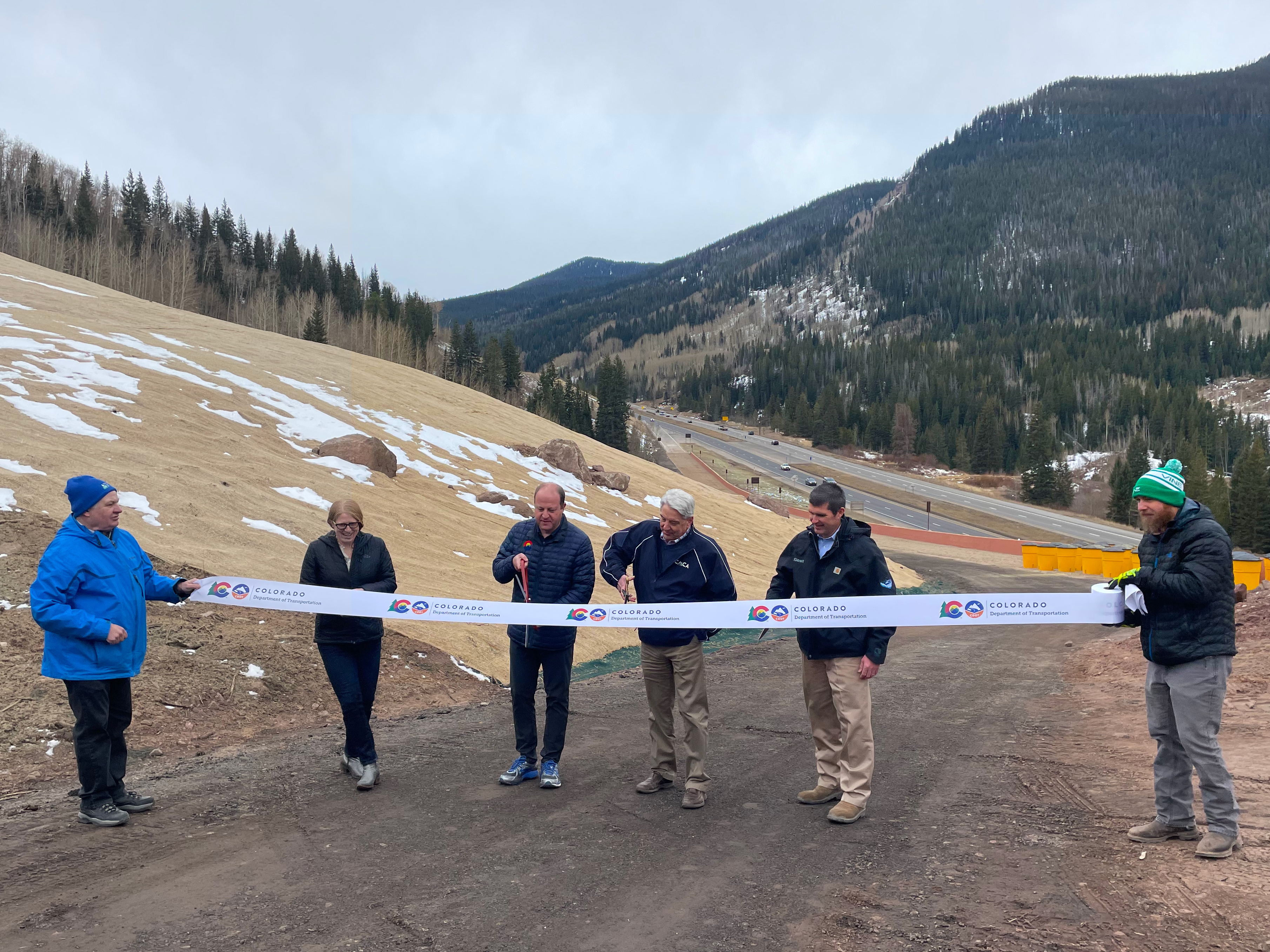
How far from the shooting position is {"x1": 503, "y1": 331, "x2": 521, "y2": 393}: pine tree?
110 metres

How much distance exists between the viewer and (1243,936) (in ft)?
12.9

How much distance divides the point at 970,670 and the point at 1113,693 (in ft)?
8.60

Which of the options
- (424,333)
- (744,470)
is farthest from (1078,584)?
(424,333)

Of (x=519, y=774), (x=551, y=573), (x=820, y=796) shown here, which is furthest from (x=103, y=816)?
(x=820, y=796)

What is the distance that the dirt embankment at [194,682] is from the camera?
7.32 metres

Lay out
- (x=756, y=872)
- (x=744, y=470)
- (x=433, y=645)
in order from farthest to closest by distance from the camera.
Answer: (x=744, y=470) → (x=433, y=645) → (x=756, y=872)

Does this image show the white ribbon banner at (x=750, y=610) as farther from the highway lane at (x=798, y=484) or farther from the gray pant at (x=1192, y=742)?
the highway lane at (x=798, y=484)

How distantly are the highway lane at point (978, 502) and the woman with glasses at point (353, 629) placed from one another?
59533 mm

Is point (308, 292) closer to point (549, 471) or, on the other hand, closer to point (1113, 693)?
point (549, 471)

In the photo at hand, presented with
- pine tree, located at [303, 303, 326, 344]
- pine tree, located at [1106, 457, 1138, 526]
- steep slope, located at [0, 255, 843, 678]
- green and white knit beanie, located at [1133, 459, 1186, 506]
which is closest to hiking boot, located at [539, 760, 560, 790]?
green and white knit beanie, located at [1133, 459, 1186, 506]

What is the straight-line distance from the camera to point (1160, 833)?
5.18m

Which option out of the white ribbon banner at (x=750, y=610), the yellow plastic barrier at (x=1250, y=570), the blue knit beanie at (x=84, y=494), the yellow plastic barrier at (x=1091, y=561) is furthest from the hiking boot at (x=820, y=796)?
the yellow plastic barrier at (x=1091, y=561)

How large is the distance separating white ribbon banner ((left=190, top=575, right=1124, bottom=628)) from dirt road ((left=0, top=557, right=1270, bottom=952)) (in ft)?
4.22

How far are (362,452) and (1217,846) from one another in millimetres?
22771
